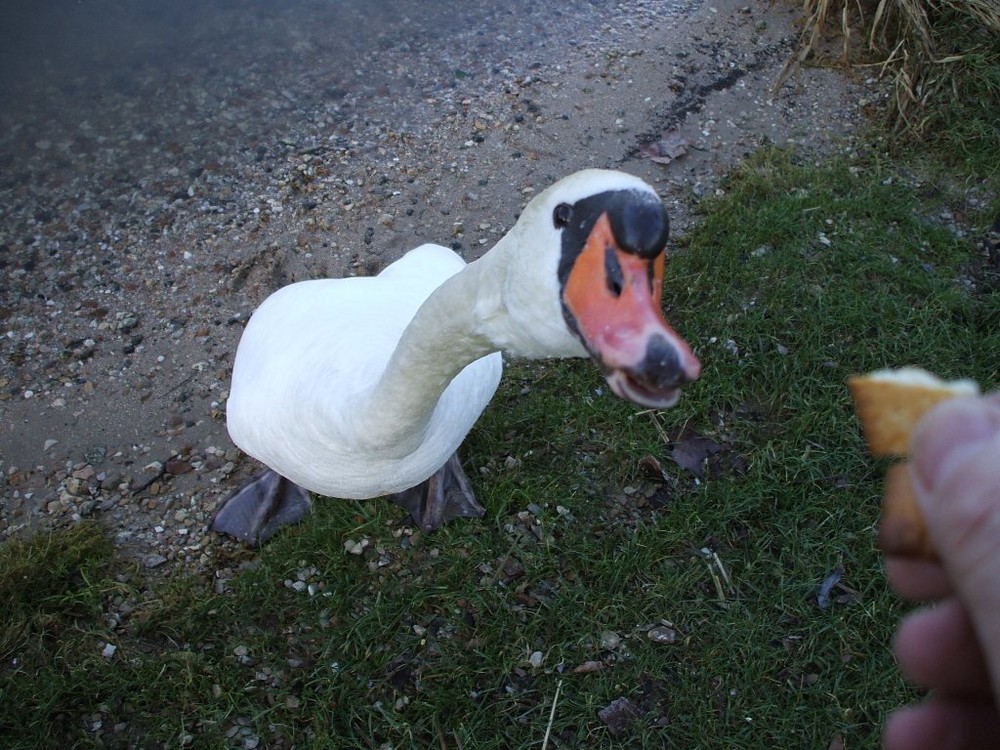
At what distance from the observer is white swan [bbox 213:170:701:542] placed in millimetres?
1361

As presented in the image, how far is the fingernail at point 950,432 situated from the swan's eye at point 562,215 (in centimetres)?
72

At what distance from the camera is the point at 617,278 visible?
1.37m

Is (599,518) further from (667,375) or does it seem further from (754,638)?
(667,375)

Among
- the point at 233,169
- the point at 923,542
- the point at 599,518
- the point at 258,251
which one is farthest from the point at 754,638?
the point at 233,169

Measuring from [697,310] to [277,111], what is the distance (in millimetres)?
3013

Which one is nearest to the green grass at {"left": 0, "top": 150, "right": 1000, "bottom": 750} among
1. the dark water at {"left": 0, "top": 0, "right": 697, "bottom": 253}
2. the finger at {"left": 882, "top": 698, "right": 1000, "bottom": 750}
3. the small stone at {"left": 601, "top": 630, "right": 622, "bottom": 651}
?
the small stone at {"left": 601, "top": 630, "right": 622, "bottom": 651}

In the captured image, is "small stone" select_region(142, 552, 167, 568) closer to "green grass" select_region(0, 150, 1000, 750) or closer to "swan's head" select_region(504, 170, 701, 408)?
"green grass" select_region(0, 150, 1000, 750)

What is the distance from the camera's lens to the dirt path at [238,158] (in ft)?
11.5

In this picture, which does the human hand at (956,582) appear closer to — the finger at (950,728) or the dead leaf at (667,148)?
the finger at (950,728)

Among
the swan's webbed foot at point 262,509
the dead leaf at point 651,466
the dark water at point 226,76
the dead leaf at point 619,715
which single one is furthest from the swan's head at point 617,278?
the dark water at point 226,76

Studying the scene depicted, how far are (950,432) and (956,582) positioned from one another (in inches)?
8.1

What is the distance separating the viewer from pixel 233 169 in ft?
14.8

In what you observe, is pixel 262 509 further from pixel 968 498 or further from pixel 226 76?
pixel 226 76

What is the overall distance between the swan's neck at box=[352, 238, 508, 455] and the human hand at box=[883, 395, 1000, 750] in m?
0.87
